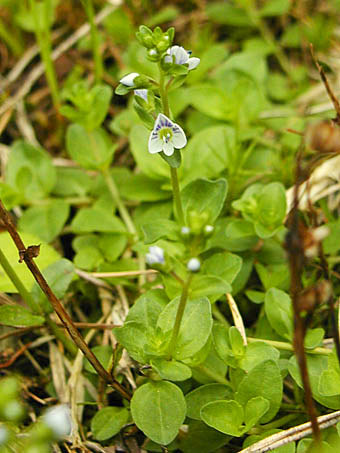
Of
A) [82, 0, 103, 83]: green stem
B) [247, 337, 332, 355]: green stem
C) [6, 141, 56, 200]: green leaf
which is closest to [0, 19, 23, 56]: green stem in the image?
[82, 0, 103, 83]: green stem

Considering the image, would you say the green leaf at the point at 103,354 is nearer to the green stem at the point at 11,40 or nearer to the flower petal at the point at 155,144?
the flower petal at the point at 155,144

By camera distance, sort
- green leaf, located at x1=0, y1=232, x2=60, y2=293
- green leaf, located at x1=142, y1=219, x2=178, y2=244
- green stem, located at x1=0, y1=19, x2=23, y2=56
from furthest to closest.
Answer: green stem, located at x1=0, y1=19, x2=23, y2=56 → green leaf, located at x1=0, y1=232, x2=60, y2=293 → green leaf, located at x1=142, y1=219, x2=178, y2=244

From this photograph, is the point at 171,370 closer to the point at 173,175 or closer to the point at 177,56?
the point at 173,175

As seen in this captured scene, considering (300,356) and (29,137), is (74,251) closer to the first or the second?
(29,137)

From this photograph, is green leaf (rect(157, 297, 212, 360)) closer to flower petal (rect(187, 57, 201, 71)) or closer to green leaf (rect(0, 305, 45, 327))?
green leaf (rect(0, 305, 45, 327))

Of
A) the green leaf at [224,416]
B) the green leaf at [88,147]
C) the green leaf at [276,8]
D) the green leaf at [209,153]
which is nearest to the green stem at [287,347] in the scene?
the green leaf at [224,416]

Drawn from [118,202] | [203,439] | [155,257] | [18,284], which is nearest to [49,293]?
[18,284]
